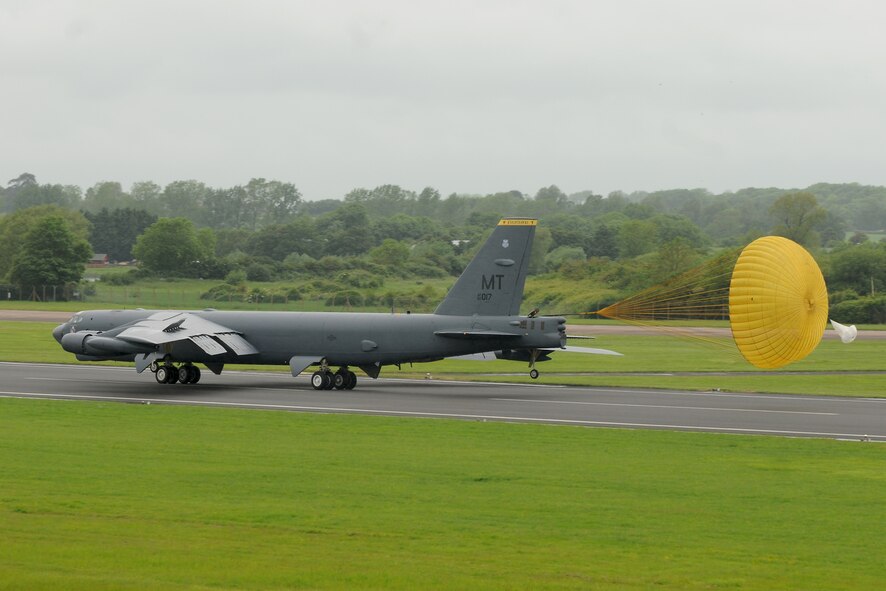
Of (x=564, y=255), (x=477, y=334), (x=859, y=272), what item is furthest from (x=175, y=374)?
(x=564, y=255)

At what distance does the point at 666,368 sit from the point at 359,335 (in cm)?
1708

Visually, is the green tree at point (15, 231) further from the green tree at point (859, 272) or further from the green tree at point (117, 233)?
the green tree at point (859, 272)

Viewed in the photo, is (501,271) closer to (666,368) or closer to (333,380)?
(333,380)

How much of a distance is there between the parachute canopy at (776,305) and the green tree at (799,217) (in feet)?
310

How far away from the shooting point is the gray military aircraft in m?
38.7

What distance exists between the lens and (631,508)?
17859 millimetres

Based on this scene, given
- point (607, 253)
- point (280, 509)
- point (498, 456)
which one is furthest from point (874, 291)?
point (280, 509)

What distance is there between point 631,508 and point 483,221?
163 m

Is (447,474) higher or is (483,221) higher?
(483,221)

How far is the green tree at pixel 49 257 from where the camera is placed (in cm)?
10712

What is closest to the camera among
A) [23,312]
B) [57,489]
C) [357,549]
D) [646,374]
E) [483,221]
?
[357,549]

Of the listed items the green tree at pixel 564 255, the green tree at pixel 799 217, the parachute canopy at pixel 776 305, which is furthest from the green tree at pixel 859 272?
the parachute canopy at pixel 776 305

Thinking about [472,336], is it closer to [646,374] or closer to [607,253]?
[646,374]

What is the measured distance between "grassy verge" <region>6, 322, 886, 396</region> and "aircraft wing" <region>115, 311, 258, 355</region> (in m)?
7.25
